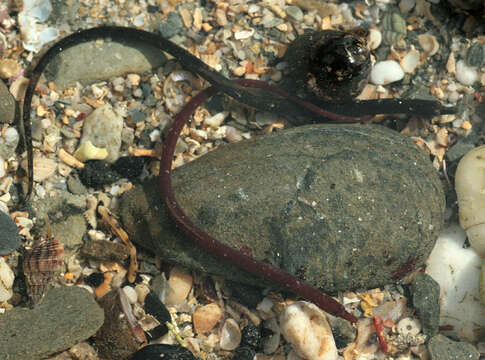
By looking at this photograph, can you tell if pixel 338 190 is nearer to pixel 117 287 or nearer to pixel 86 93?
pixel 117 287

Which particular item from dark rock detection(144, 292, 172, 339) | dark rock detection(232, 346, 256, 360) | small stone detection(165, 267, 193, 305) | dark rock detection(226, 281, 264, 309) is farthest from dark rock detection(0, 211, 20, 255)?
dark rock detection(232, 346, 256, 360)

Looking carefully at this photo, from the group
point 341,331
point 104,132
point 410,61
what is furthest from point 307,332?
point 410,61

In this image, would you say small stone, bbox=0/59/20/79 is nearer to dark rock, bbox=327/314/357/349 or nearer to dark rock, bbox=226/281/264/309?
dark rock, bbox=226/281/264/309

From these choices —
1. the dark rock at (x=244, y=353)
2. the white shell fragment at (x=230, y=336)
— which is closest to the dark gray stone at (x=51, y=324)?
the white shell fragment at (x=230, y=336)

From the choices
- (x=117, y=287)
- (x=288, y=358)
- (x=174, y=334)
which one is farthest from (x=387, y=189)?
(x=117, y=287)

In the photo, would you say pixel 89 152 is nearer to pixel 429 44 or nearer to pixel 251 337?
pixel 251 337
